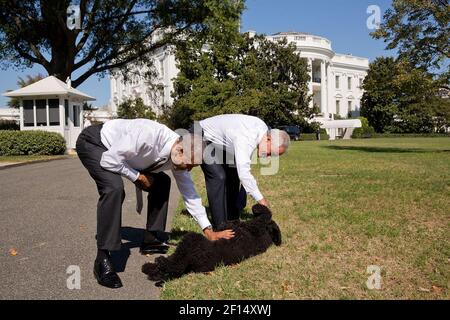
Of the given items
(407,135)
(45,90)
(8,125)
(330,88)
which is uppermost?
(330,88)

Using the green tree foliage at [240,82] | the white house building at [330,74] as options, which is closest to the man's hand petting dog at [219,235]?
the green tree foliage at [240,82]

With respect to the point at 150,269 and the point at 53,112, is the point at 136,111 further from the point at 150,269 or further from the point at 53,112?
the point at 150,269

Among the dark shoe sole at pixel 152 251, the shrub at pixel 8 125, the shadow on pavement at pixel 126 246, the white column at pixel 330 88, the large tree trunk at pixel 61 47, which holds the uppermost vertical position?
the white column at pixel 330 88

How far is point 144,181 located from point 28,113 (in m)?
23.2

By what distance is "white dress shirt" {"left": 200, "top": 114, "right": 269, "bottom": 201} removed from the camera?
495cm

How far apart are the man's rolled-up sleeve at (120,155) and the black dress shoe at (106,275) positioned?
879mm

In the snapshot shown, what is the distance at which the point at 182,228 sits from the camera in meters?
6.50

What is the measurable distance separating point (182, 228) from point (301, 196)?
3.48 m

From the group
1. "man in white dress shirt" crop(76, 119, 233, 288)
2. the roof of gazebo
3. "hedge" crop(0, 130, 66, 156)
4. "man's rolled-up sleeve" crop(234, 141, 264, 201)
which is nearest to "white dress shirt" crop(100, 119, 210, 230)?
"man in white dress shirt" crop(76, 119, 233, 288)

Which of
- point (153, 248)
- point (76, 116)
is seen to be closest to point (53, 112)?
point (76, 116)

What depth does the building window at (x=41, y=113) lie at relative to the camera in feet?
82.6

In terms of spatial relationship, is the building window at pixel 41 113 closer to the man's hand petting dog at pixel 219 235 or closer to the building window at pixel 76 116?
the building window at pixel 76 116

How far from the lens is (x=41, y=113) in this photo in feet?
82.8

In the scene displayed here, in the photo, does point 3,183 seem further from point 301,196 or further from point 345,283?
point 345,283
